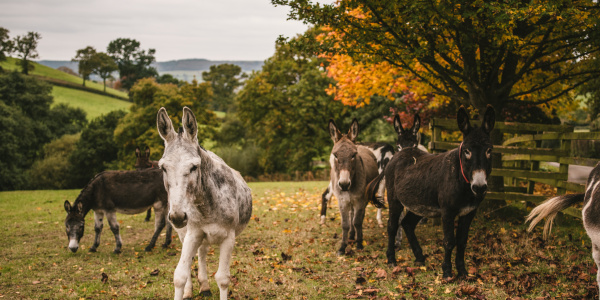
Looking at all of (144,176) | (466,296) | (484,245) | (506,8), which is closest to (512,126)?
(484,245)

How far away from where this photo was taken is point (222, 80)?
7838 centimetres

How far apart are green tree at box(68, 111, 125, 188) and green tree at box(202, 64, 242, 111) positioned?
121ft

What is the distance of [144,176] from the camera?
29.4 ft

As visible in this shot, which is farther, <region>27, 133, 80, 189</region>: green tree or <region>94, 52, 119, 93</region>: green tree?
<region>94, 52, 119, 93</region>: green tree

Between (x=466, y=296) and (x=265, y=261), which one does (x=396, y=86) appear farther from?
(x=466, y=296)

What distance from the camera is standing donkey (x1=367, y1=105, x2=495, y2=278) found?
512 centimetres

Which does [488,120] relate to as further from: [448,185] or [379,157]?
[379,157]

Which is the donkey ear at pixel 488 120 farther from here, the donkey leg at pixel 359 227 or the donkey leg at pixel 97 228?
the donkey leg at pixel 97 228

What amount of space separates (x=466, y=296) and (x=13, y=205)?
57.7 ft

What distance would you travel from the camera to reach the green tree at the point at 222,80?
7725 centimetres

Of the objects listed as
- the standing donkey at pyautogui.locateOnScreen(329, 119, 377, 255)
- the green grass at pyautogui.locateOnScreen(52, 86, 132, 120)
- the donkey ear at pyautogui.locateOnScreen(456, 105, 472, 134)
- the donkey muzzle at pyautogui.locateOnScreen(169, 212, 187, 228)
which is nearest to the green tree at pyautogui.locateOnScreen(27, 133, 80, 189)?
the green grass at pyautogui.locateOnScreen(52, 86, 132, 120)

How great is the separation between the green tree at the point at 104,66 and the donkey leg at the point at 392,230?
79.6 meters

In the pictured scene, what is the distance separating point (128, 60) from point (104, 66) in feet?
16.0

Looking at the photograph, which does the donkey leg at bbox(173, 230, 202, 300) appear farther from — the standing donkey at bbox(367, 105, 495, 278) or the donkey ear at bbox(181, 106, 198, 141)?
the standing donkey at bbox(367, 105, 495, 278)
